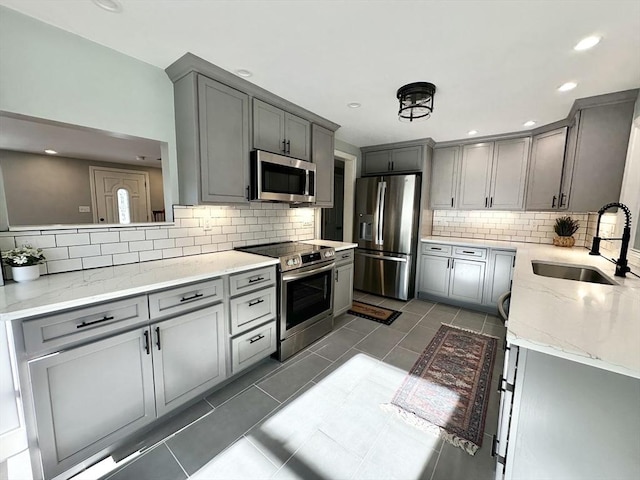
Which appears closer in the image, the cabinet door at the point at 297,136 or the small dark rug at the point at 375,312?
the cabinet door at the point at 297,136

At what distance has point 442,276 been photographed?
3912mm

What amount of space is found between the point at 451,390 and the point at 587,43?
2.54 metres

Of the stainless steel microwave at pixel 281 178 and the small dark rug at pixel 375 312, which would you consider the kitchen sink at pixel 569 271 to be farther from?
the stainless steel microwave at pixel 281 178

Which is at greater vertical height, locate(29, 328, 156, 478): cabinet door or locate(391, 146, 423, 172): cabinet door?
locate(391, 146, 423, 172): cabinet door

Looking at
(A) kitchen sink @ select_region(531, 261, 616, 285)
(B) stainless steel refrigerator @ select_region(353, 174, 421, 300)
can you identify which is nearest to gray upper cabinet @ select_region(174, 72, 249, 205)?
(B) stainless steel refrigerator @ select_region(353, 174, 421, 300)

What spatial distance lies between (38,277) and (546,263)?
3849 mm

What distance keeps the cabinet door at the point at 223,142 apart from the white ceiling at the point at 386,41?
229 millimetres

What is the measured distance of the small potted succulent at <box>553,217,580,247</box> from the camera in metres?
3.23

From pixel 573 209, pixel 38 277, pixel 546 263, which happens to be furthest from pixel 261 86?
pixel 573 209

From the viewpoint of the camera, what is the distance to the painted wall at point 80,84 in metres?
1.48

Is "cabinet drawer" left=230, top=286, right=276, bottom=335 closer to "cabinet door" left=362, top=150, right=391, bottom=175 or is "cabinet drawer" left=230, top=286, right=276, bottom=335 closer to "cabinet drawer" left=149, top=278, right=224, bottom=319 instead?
"cabinet drawer" left=149, top=278, right=224, bottom=319

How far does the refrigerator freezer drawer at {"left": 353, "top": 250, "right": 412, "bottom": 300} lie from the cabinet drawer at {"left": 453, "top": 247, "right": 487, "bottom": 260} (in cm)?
66

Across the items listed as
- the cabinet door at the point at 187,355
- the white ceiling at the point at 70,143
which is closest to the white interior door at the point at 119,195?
the white ceiling at the point at 70,143

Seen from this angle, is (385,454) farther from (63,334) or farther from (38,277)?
(38,277)
